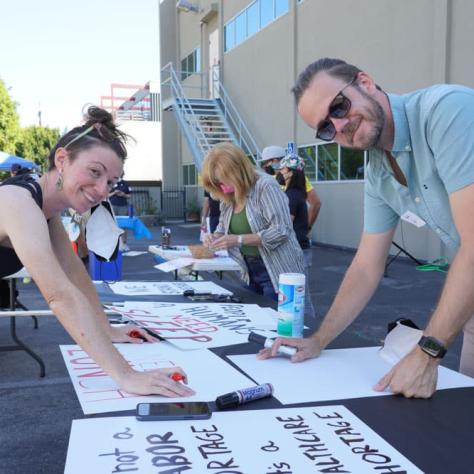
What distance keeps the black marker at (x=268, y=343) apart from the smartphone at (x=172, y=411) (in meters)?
0.47

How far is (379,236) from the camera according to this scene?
1.83 metres

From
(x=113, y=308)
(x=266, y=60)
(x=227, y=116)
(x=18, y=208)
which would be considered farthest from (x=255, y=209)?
(x=227, y=116)

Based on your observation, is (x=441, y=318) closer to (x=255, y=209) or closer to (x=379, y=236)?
(x=379, y=236)

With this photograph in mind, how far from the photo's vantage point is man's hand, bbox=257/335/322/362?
167cm

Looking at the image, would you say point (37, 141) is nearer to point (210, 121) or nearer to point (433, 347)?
point (210, 121)

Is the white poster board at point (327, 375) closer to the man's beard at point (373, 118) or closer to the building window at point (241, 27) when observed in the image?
the man's beard at point (373, 118)

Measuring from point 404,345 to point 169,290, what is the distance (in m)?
1.54

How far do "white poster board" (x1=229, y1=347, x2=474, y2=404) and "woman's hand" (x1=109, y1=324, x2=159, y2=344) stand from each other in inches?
14.9

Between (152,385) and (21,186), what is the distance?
736 mm

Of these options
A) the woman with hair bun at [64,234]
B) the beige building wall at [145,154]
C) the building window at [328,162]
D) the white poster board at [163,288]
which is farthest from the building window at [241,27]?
the woman with hair bun at [64,234]

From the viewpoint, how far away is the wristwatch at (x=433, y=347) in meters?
1.31

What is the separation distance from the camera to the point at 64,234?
1.91m

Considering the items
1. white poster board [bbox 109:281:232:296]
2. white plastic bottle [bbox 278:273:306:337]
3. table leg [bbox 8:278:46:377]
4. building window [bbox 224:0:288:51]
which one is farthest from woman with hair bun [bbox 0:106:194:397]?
building window [bbox 224:0:288:51]

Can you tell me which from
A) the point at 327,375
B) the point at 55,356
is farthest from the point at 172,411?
the point at 55,356
